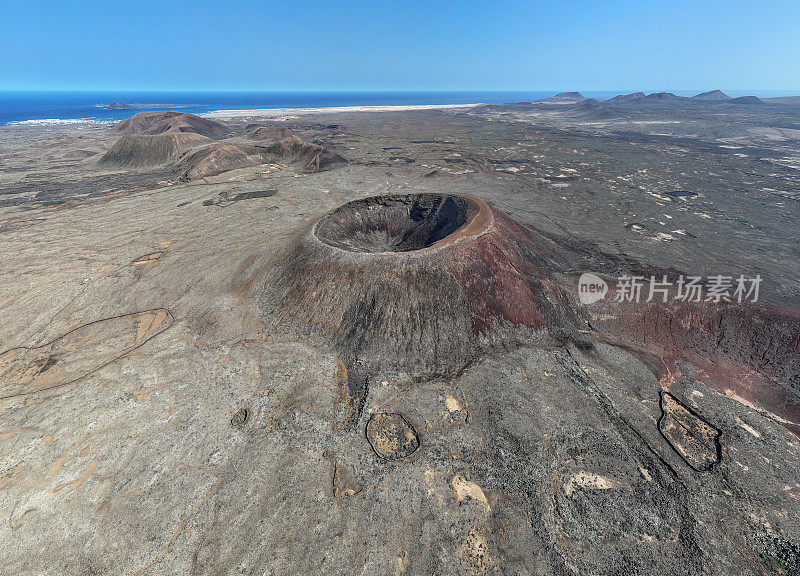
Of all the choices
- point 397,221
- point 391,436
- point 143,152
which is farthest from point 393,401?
point 143,152

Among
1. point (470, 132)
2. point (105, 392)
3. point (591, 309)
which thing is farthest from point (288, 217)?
point (470, 132)

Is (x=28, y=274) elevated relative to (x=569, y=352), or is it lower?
elevated

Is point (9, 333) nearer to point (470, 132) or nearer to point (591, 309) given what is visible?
point (591, 309)

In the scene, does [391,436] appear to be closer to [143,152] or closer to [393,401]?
[393,401]

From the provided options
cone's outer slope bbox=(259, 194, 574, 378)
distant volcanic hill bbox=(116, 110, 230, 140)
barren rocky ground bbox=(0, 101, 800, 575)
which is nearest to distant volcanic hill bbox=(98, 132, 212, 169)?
distant volcanic hill bbox=(116, 110, 230, 140)

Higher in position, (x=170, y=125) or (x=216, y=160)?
(x=170, y=125)

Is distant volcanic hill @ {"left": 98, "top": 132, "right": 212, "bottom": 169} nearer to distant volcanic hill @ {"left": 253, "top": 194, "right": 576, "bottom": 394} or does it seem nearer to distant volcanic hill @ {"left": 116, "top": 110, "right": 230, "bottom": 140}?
distant volcanic hill @ {"left": 116, "top": 110, "right": 230, "bottom": 140}

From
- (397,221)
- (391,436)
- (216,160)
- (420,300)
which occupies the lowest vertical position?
(391,436)
